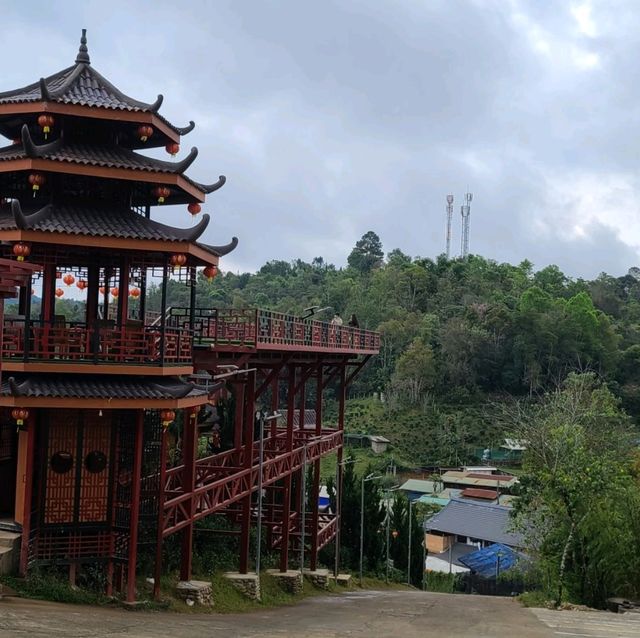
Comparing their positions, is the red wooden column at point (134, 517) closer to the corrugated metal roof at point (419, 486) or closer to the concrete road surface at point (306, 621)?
the concrete road surface at point (306, 621)

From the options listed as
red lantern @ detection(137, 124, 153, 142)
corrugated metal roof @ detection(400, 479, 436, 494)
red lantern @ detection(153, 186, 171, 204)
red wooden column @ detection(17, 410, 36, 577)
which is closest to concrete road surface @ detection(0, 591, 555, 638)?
red wooden column @ detection(17, 410, 36, 577)

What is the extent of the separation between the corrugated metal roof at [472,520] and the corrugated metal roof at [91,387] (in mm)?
37052

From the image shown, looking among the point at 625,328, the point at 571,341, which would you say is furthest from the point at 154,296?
the point at 625,328

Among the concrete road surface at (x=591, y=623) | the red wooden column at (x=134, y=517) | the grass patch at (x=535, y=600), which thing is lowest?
the grass patch at (x=535, y=600)

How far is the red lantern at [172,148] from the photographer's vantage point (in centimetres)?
1639

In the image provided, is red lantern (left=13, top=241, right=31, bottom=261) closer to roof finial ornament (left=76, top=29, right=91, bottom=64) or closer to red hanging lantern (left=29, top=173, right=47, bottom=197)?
red hanging lantern (left=29, top=173, right=47, bottom=197)

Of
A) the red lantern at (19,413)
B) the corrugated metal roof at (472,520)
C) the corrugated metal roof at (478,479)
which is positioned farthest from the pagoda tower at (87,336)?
the corrugated metal roof at (478,479)

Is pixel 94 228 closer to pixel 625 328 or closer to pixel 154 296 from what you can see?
pixel 154 296

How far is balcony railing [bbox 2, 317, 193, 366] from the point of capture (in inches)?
527

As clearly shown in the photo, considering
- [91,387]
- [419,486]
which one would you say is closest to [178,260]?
[91,387]

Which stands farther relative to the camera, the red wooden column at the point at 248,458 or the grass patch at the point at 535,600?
the grass patch at the point at 535,600

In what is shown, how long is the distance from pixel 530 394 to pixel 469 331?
9.11m

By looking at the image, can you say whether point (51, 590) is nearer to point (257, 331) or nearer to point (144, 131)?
point (257, 331)

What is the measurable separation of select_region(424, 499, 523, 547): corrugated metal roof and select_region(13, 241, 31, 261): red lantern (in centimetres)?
3937
